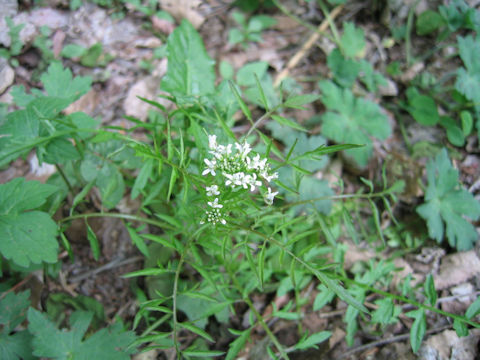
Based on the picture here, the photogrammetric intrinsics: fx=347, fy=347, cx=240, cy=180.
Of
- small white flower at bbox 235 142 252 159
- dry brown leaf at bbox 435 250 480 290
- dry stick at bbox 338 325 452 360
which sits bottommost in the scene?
dry stick at bbox 338 325 452 360

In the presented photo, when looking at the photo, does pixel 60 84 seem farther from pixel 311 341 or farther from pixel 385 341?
pixel 385 341

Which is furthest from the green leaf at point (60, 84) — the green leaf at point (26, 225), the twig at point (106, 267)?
the twig at point (106, 267)

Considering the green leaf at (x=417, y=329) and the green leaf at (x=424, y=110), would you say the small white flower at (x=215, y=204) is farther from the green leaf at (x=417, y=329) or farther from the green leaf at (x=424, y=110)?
the green leaf at (x=424, y=110)

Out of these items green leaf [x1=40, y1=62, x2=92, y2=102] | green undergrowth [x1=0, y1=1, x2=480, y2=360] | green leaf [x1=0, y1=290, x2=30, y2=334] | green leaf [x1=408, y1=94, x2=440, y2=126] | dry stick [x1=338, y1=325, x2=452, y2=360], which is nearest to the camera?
green undergrowth [x1=0, y1=1, x2=480, y2=360]

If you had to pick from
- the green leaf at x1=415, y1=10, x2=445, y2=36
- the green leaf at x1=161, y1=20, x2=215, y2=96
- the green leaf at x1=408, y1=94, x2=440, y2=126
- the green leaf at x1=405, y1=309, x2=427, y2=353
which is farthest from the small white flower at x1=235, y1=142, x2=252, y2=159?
the green leaf at x1=415, y1=10, x2=445, y2=36

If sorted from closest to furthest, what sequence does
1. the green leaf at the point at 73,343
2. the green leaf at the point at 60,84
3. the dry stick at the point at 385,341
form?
the green leaf at the point at 73,343
the dry stick at the point at 385,341
the green leaf at the point at 60,84

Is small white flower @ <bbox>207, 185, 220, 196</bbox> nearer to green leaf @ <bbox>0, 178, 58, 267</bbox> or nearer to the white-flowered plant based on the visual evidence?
the white-flowered plant
